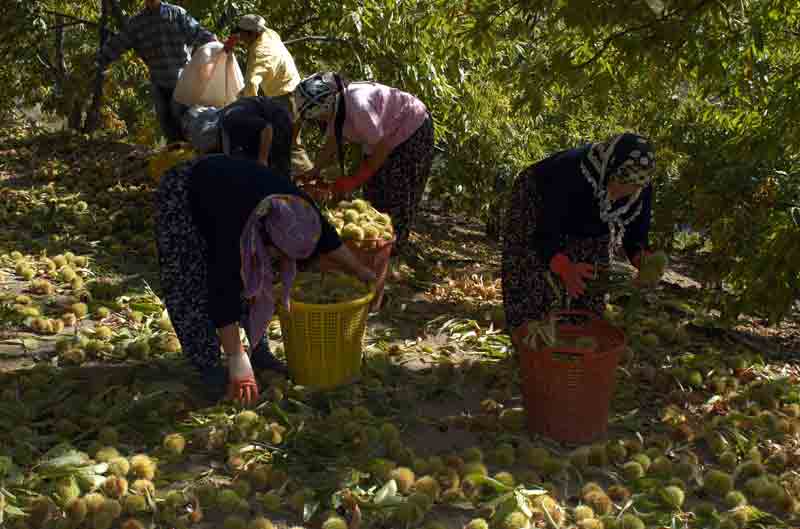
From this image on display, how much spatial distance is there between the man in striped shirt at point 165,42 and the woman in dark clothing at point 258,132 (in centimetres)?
243

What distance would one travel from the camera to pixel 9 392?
3.82 meters

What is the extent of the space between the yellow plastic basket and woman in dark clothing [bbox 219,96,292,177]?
889 mm

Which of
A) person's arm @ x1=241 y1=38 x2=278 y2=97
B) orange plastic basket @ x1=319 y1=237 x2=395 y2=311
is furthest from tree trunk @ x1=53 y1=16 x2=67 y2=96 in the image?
orange plastic basket @ x1=319 y1=237 x2=395 y2=311

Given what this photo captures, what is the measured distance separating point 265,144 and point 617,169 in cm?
205

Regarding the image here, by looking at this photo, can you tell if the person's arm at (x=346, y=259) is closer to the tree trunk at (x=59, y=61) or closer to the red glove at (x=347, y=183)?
the red glove at (x=347, y=183)

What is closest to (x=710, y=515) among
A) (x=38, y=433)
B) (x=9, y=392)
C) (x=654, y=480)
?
(x=654, y=480)

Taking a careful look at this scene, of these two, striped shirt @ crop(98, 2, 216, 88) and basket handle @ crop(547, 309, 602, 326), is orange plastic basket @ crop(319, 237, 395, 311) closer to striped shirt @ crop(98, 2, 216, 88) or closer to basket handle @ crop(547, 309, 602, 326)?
basket handle @ crop(547, 309, 602, 326)

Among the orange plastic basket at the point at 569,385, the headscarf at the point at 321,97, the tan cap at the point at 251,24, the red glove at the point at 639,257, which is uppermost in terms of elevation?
the tan cap at the point at 251,24

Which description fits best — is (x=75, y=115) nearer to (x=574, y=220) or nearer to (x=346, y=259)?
(x=346, y=259)

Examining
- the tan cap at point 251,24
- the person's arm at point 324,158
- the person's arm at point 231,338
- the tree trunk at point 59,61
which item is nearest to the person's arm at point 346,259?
the person's arm at point 231,338

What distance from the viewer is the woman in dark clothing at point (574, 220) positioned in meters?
3.64

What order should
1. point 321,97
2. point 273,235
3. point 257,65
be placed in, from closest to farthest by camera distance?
point 273,235 → point 321,97 → point 257,65

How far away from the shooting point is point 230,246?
3449 mm

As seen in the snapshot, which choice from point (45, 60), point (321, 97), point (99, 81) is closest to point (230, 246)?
point (321, 97)
